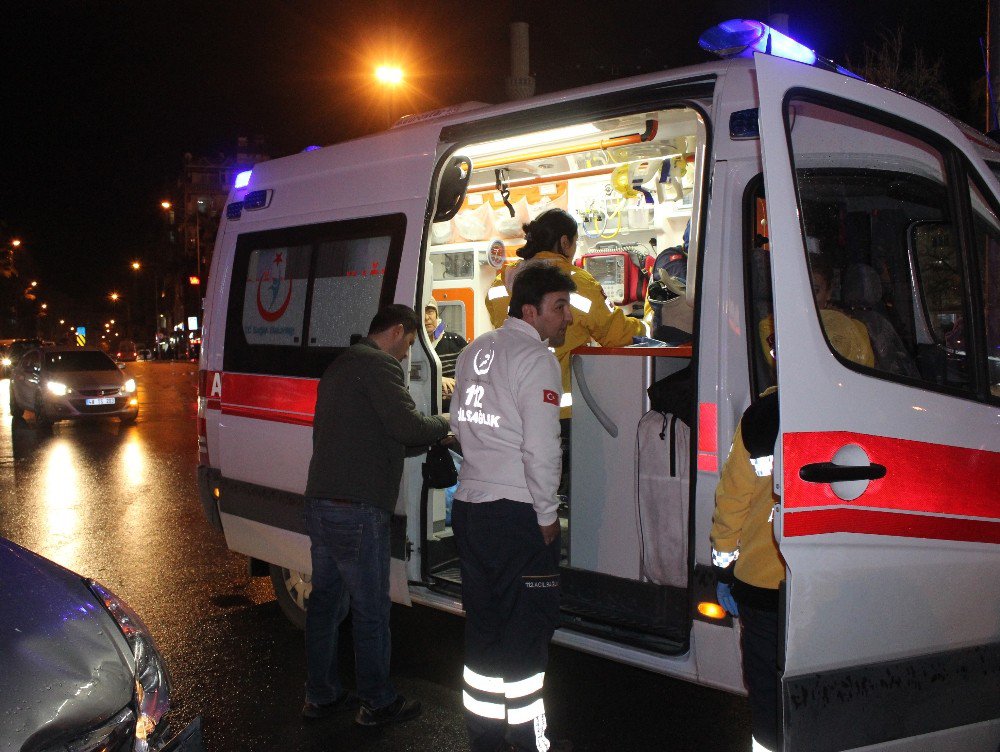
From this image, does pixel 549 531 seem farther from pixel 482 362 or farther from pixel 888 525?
pixel 888 525

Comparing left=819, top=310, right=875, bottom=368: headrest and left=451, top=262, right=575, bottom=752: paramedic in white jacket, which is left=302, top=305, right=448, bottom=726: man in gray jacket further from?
left=819, top=310, right=875, bottom=368: headrest

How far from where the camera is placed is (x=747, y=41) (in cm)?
296

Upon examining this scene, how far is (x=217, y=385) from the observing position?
4.89m

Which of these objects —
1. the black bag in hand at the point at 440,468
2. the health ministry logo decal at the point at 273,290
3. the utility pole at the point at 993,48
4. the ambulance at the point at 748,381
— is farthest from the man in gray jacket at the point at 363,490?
the utility pole at the point at 993,48

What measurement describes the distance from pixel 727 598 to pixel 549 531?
676mm

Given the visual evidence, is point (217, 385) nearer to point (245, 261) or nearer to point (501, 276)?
point (245, 261)

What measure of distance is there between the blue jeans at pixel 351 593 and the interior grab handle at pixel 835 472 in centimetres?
198

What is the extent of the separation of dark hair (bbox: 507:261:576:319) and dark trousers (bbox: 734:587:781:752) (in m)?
1.29

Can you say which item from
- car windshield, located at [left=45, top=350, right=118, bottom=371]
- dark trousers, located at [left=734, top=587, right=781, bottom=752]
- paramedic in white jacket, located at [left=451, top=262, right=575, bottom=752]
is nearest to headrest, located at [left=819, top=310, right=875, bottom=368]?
dark trousers, located at [left=734, top=587, right=781, bottom=752]

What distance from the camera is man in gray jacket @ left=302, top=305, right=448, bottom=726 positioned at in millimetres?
3477

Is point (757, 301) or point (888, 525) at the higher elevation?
point (757, 301)

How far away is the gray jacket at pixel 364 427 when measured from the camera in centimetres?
344

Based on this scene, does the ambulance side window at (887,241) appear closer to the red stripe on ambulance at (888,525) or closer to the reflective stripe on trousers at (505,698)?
the red stripe on ambulance at (888,525)

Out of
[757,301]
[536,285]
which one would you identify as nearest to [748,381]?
[757,301]
